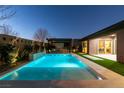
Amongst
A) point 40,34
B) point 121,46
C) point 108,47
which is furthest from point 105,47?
point 40,34

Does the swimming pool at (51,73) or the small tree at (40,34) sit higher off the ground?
the small tree at (40,34)

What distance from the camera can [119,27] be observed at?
Result: 32.7 ft

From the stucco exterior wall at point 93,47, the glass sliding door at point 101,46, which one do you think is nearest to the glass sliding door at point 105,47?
the glass sliding door at point 101,46

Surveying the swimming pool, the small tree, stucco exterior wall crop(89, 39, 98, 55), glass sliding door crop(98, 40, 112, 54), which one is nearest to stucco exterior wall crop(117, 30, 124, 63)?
the swimming pool

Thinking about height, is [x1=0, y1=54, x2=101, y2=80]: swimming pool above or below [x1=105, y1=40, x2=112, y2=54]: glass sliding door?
below

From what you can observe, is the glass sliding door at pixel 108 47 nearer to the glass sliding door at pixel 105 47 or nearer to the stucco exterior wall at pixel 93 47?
the glass sliding door at pixel 105 47

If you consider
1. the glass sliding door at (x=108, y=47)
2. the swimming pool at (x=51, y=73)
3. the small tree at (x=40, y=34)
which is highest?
the small tree at (x=40, y=34)

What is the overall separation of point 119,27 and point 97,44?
45.4 ft

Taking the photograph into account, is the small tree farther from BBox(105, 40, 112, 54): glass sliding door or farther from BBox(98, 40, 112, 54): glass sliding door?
BBox(105, 40, 112, 54): glass sliding door

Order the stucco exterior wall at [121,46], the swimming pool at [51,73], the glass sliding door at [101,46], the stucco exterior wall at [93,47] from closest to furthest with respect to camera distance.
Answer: the swimming pool at [51,73] → the stucco exterior wall at [121,46] → the stucco exterior wall at [93,47] → the glass sliding door at [101,46]

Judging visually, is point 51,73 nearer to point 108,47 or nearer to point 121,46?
point 121,46

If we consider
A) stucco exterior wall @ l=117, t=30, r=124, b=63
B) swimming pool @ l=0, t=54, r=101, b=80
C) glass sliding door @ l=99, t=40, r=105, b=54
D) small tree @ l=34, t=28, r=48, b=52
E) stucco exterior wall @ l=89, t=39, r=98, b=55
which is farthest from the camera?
small tree @ l=34, t=28, r=48, b=52
